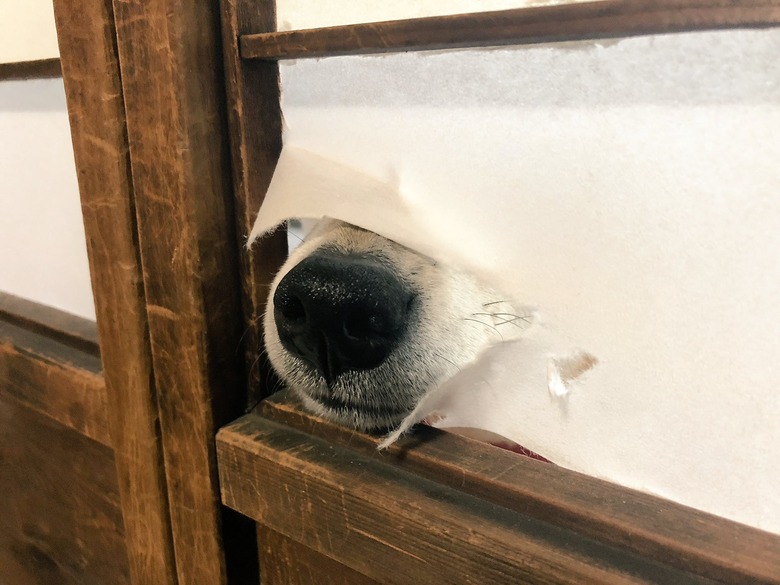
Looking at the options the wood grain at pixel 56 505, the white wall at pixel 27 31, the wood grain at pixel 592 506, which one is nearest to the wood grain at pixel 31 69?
the white wall at pixel 27 31

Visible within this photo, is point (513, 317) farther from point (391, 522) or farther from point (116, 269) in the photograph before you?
point (116, 269)

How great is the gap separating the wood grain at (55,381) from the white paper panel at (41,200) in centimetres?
11

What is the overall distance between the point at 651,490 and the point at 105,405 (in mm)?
883

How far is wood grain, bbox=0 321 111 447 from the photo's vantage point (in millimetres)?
1035

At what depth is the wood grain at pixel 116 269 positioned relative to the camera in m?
0.83

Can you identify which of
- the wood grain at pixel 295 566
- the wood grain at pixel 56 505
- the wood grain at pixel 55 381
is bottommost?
the wood grain at pixel 56 505

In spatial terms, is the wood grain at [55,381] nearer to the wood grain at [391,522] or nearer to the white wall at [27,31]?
the wood grain at [391,522]

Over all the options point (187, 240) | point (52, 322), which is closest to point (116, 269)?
point (187, 240)

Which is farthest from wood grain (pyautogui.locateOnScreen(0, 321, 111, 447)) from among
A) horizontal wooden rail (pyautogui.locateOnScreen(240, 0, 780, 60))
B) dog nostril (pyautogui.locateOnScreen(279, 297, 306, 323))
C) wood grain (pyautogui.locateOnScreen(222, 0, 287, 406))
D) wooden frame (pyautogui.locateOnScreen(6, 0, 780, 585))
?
horizontal wooden rail (pyautogui.locateOnScreen(240, 0, 780, 60))

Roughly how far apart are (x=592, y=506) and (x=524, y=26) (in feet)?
1.61

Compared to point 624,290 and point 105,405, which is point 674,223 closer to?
point 624,290

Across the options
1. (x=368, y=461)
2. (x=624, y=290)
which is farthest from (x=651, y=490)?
(x=368, y=461)

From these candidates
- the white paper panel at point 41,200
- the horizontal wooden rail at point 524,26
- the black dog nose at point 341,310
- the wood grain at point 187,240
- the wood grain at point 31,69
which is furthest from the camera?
the white paper panel at point 41,200

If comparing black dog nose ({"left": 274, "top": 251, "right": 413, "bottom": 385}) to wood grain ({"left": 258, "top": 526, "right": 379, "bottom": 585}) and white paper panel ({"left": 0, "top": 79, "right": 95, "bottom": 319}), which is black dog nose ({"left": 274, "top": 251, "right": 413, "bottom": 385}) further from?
white paper panel ({"left": 0, "top": 79, "right": 95, "bottom": 319})
